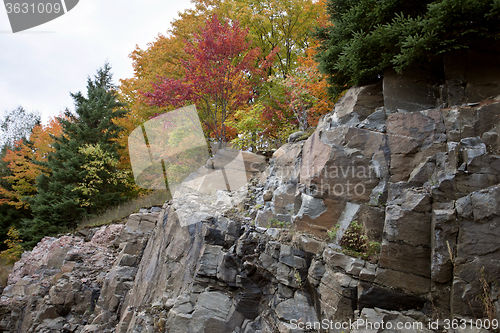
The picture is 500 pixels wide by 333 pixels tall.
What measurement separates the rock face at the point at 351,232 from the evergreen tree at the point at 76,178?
10540mm

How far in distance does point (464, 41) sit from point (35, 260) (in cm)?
1995

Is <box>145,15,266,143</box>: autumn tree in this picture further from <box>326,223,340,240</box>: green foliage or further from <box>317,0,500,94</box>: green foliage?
<box>326,223,340,240</box>: green foliage

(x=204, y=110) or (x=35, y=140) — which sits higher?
(x=35, y=140)

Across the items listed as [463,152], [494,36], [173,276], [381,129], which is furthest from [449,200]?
[173,276]

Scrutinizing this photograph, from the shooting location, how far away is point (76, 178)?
59.6 feet

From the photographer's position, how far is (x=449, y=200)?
4410 mm

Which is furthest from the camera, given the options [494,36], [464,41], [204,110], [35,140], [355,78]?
[35,140]

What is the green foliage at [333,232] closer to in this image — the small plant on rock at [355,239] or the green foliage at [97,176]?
the small plant on rock at [355,239]

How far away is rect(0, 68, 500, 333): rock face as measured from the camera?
13.6ft

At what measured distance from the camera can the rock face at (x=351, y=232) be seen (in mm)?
4156

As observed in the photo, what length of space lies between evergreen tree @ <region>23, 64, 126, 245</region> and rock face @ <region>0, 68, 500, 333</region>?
1054 centimetres

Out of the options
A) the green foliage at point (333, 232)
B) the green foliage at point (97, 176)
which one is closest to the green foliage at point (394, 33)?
the green foliage at point (333, 232)

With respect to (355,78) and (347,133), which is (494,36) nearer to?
(355,78)

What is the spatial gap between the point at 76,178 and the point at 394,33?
1951 centimetres
